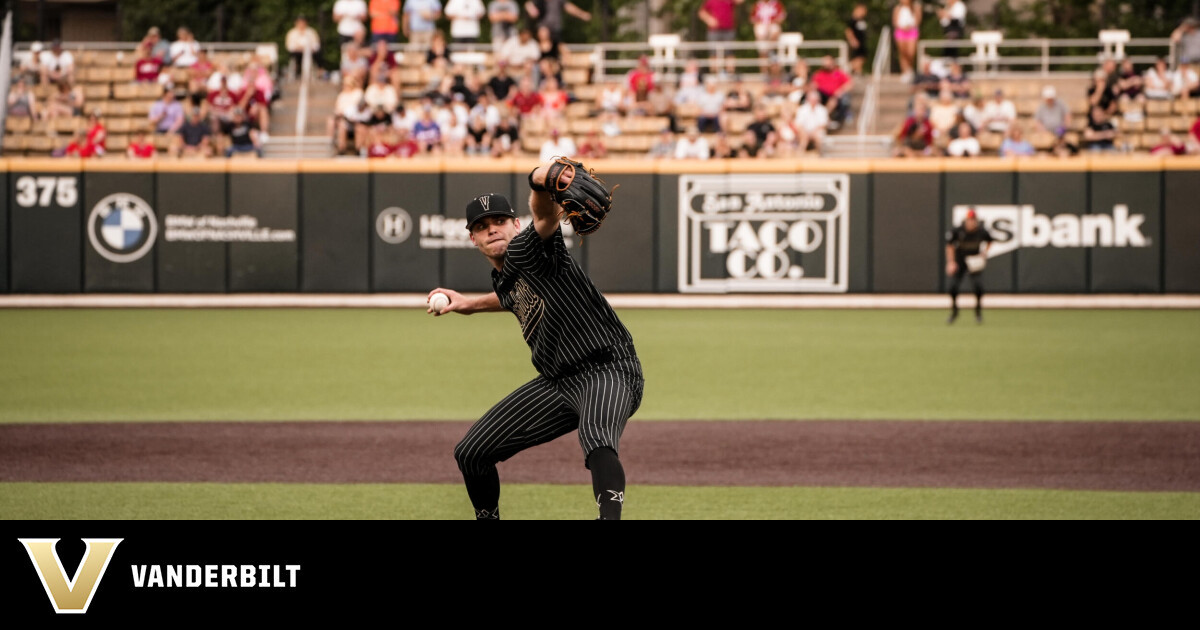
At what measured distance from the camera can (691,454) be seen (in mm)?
10000

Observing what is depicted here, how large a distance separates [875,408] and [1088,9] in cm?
3253

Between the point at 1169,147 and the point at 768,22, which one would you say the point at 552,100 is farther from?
the point at 1169,147

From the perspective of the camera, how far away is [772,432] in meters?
10.9

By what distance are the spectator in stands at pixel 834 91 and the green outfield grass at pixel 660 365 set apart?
4.31 metres

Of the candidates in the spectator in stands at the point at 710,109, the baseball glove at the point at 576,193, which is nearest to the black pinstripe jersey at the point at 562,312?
the baseball glove at the point at 576,193

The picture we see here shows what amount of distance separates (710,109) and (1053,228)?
6062 mm

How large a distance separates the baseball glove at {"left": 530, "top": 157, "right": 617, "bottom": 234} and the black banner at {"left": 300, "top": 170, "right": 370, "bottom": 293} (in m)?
18.0

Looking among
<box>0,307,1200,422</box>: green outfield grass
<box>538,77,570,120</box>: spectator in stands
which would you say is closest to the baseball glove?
<box>0,307,1200,422</box>: green outfield grass

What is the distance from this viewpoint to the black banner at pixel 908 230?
22266 millimetres

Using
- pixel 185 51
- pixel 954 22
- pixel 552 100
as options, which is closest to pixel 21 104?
pixel 185 51

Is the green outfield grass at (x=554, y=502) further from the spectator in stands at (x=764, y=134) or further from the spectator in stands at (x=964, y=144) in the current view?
the spectator in stands at (x=964, y=144)
